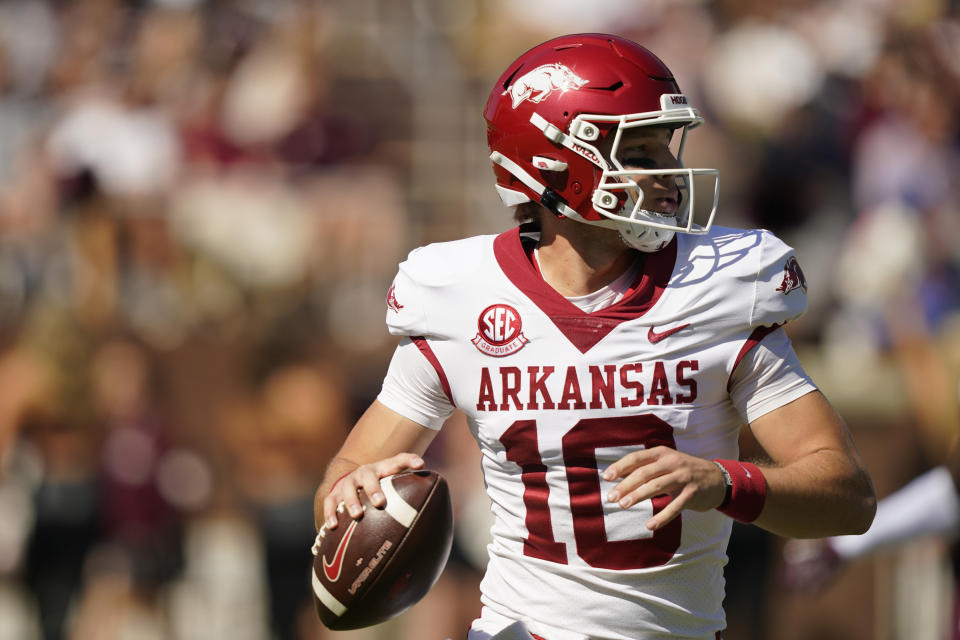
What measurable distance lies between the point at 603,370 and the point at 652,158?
502 mm

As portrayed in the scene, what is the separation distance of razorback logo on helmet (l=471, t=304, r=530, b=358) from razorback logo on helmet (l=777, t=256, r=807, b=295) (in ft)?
1.86

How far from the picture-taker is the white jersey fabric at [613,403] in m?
2.60

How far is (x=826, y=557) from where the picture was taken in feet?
14.2

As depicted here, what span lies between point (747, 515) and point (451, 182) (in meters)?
5.01

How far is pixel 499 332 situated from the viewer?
107 inches

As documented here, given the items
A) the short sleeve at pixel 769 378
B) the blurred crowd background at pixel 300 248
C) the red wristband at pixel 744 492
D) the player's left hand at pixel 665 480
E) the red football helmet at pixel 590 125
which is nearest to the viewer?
the player's left hand at pixel 665 480

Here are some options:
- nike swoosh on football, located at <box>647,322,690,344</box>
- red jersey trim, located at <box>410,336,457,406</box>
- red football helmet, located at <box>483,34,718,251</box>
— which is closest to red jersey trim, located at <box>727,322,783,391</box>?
nike swoosh on football, located at <box>647,322,690,344</box>

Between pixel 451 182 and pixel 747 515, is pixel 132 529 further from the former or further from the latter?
pixel 747 515

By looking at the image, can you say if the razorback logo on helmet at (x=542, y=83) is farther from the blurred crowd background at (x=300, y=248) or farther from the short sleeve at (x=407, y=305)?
the blurred crowd background at (x=300, y=248)

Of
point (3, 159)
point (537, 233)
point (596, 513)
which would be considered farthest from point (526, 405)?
point (3, 159)

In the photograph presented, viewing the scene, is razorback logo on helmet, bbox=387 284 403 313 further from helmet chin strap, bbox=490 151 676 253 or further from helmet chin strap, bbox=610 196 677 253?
helmet chin strap, bbox=610 196 677 253

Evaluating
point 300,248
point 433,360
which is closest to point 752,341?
point 433,360

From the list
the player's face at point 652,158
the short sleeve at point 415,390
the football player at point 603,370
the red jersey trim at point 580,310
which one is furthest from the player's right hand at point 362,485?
the player's face at point 652,158

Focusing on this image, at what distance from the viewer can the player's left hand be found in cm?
217
